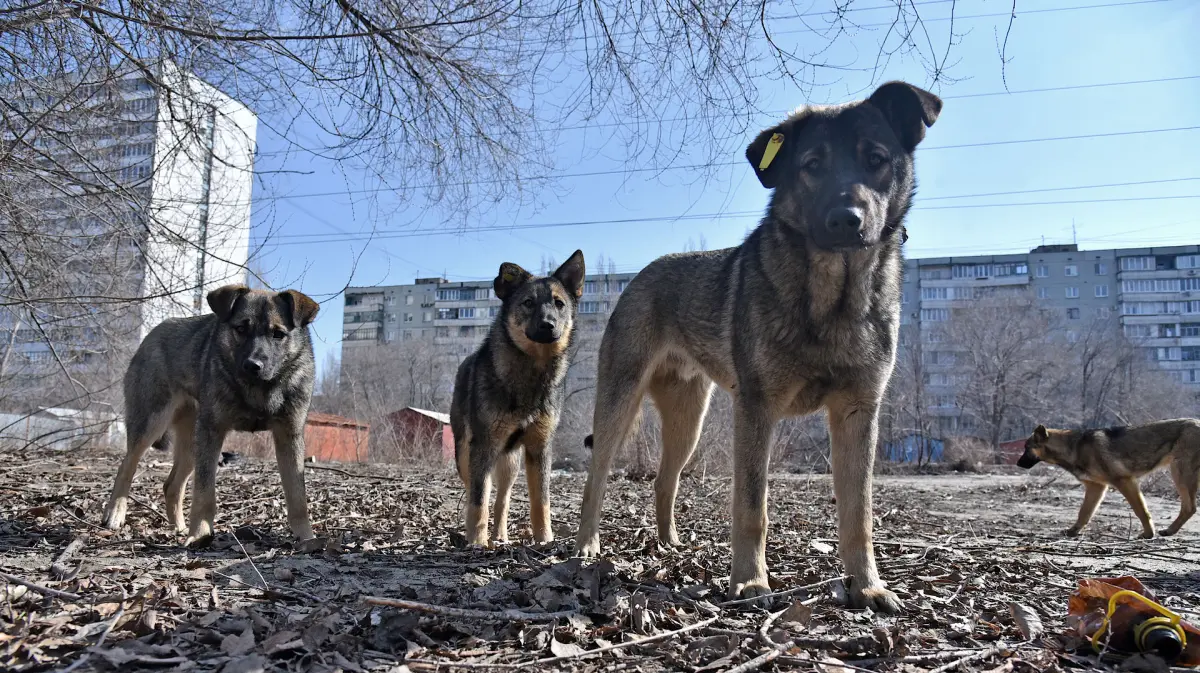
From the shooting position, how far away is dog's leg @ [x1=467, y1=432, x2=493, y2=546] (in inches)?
231

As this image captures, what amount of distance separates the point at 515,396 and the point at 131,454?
→ 3.49m

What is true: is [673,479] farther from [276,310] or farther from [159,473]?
[159,473]

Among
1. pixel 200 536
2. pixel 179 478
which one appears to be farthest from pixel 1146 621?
pixel 179 478

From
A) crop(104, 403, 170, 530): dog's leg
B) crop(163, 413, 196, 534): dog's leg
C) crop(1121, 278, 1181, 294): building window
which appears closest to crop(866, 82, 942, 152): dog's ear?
crop(163, 413, 196, 534): dog's leg

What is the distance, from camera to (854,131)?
396cm

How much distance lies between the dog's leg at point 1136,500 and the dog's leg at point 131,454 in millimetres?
12287

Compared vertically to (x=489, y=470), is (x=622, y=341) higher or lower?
higher

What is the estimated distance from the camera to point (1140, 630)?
3.02m

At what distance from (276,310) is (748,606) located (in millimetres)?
4350

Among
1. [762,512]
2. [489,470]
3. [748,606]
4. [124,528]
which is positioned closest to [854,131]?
[762,512]

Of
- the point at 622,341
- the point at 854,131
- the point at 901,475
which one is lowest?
the point at 901,475

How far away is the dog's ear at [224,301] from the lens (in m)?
5.86

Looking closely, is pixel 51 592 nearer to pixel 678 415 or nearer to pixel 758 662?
pixel 758 662

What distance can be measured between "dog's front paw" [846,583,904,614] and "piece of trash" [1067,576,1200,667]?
0.76 meters
